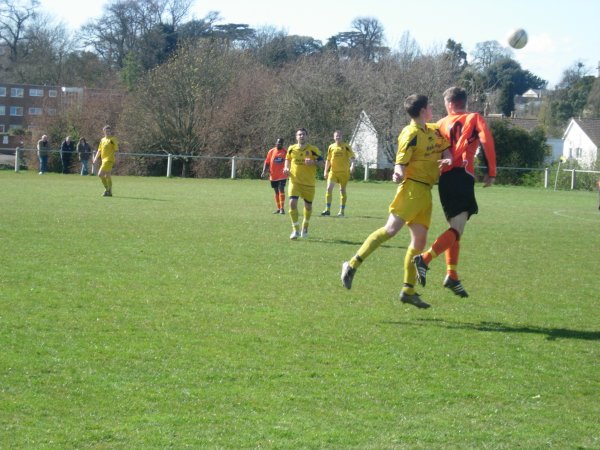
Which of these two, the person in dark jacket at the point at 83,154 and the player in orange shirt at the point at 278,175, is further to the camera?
the person in dark jacket at the point at 83,154

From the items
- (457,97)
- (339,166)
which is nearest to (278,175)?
(339,166)

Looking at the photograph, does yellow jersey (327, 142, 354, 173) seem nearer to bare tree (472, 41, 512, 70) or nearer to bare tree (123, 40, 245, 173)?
bare tree (123, 40, 245, 173)

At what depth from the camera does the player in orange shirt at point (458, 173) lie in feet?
28.4

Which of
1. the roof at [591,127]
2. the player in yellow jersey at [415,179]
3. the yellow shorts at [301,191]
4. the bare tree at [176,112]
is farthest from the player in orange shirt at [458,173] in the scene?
the roof at [591,127]

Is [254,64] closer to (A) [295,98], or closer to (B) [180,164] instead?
(A) [295,98]

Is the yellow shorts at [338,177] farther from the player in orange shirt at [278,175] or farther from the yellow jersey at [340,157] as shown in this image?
the player in orange shirt at [278,175]

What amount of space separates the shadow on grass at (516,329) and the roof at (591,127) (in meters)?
78.6

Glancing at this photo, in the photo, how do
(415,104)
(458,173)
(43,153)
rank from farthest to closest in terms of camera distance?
(43,153), (458,173), (415,104)

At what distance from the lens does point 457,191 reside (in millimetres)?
8867

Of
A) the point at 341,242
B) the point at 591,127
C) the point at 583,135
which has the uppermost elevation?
the point at 591,127

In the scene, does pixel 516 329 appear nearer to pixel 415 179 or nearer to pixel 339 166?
pixel 415 179

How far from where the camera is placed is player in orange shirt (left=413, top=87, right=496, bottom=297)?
8664 millimetres

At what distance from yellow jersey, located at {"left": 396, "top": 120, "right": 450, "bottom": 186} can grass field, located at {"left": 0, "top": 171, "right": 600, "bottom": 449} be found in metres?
1.28

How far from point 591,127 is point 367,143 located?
36.4 meters
